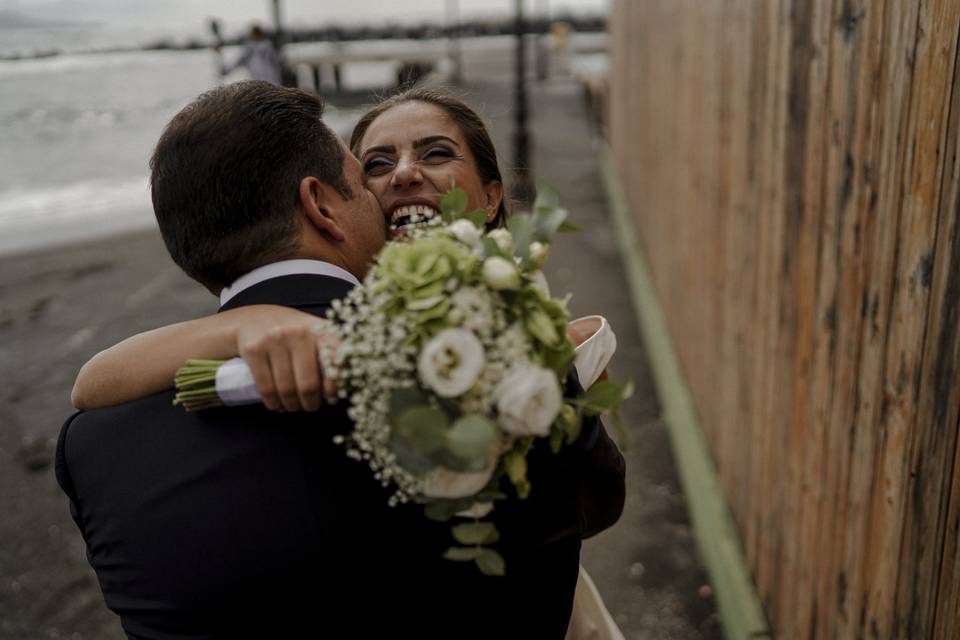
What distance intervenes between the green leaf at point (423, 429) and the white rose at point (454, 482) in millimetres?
83

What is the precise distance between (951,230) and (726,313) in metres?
2.47

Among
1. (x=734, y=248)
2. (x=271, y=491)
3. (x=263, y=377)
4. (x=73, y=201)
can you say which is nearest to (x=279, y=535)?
(x=271, y=491)

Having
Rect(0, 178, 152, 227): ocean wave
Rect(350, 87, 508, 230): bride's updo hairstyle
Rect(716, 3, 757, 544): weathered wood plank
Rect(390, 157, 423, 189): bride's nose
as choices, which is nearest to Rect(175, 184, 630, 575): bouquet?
Rect(390, 157, 423, 189): bride's nose

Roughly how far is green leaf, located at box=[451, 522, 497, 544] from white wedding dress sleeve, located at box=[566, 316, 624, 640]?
2.06 feet

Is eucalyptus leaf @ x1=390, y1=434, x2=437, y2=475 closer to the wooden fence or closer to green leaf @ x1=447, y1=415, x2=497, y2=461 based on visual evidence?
green leaf @ x1=447, y1=415, x2=497, y2=461

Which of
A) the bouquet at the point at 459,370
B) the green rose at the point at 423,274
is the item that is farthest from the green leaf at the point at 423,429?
the green rose at the point at 423,274

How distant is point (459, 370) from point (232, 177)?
64 cm

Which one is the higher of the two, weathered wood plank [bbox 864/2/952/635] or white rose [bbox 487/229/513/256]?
white rose [bbox 487/229/513/256]

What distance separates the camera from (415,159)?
2566 millimetres

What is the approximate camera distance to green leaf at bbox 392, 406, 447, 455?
46.6 inches

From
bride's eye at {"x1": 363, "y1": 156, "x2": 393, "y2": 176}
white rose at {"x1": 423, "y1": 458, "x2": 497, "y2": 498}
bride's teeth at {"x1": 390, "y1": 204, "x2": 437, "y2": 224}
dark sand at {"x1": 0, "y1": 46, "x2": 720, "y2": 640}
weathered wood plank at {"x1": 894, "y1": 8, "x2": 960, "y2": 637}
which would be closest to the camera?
white rose at {"x1": 423, "y1": 458, "x2": 497, "y2": 498}

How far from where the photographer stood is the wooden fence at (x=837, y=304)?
1.84m

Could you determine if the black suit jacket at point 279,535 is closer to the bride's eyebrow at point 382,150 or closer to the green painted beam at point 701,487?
the bride's eyebrow at point 382,150

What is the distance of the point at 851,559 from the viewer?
2434 millimetres
